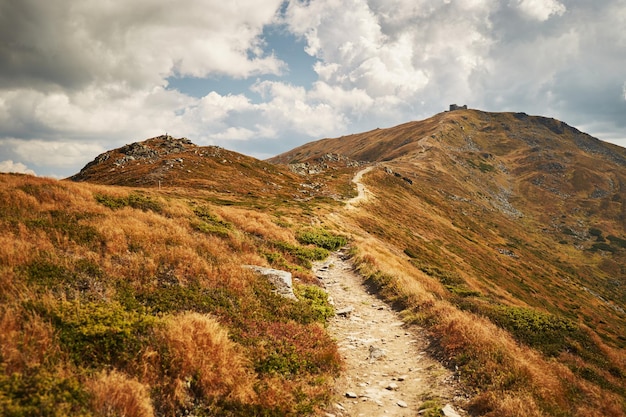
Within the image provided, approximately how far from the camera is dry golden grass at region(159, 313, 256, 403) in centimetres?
700

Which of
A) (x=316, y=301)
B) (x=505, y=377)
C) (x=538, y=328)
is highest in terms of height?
(x=316, y=301)

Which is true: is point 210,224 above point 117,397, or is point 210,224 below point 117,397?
above

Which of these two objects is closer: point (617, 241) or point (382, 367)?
point (382, 367)

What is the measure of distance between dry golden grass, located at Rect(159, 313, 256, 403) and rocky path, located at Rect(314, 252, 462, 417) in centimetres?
233

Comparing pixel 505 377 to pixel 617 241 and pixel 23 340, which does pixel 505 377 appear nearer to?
pixel 23 340

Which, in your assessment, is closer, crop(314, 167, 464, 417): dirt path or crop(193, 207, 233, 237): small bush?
crop(314, 167, 464, 417): dirt path

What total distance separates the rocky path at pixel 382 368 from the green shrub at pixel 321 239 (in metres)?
12.5

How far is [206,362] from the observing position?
7.39 m

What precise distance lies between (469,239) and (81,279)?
91428 mm

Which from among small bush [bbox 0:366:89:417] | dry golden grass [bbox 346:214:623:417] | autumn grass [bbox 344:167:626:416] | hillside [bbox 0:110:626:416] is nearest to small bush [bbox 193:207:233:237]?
hillside [bbox 0:110:626:416]

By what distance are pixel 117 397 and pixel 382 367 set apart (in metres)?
7.90

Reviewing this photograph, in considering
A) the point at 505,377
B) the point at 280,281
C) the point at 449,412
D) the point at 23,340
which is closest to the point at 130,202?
the point at 280,281

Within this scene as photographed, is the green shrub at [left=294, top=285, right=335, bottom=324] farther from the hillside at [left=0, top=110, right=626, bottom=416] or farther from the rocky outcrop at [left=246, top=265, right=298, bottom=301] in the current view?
the rocky outcrop at [left=246, top=265, right=298, bottom=301]

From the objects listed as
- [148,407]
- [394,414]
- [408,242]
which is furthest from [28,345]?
[408,242]
